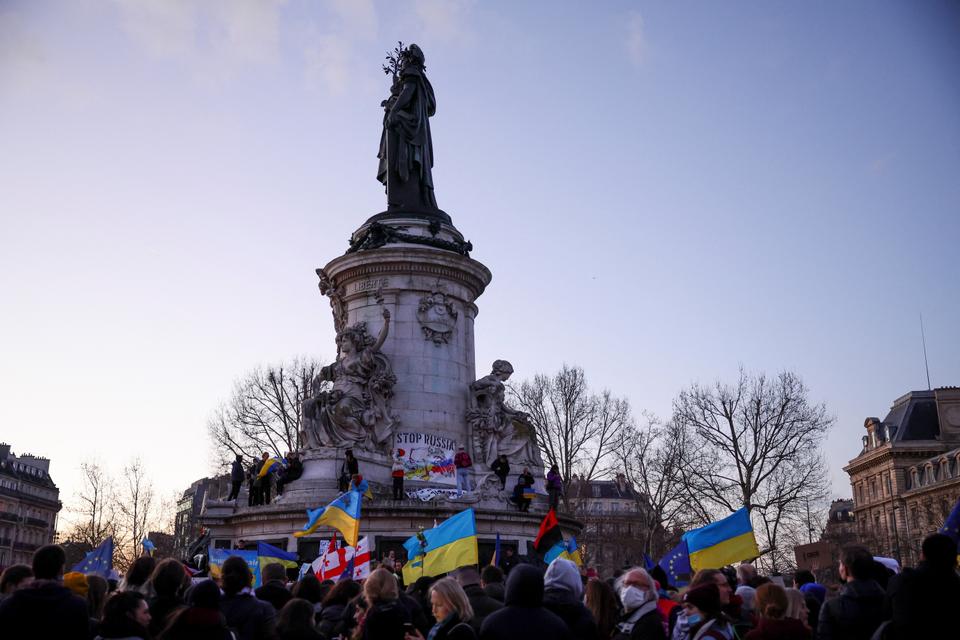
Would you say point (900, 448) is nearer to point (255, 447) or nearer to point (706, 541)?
point (255, 447)

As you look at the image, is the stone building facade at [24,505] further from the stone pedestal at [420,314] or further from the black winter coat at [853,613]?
the black winter coat at [853,613]

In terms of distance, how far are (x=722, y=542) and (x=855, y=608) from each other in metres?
4.22

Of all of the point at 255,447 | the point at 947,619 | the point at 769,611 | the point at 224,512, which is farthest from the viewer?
the point at 255,447

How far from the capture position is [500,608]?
660 centimetres

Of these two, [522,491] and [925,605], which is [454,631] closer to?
[925,605]

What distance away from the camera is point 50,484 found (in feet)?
273

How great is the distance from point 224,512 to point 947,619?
20313mm

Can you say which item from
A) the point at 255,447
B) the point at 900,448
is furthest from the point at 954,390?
the point at 255,447

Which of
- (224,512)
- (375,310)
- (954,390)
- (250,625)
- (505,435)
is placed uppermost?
(954,390)

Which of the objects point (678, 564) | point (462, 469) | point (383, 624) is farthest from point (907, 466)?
point (383, 624)

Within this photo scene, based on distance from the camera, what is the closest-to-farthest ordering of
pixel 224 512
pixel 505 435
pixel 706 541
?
pixel 706 541
pixel 224 512
pixel 505 435

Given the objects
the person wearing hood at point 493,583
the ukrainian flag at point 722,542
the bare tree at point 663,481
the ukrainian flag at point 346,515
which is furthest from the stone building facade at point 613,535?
the person wearing hood at point 493,583

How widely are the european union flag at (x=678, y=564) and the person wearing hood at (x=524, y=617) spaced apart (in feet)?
19.6

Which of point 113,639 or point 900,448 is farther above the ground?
point 900,448
